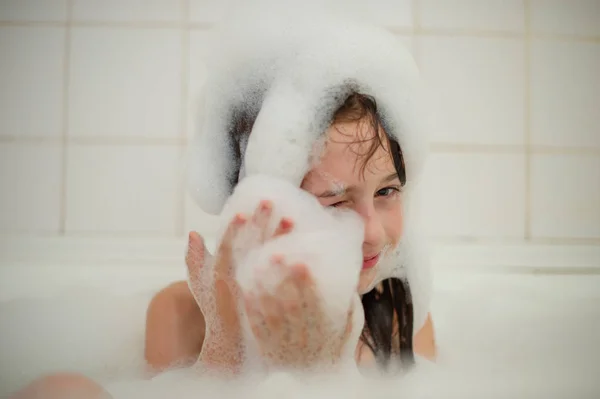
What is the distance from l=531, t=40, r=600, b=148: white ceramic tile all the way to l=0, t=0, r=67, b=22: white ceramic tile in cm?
110

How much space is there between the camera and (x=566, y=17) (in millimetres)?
1133

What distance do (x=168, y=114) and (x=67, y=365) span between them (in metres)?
0.55

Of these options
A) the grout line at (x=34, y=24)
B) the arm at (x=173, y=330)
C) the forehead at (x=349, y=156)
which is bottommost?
the arm at (x=173, y=330)

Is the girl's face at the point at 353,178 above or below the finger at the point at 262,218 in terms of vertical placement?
above

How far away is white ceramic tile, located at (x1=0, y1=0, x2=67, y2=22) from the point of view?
3.47 feet

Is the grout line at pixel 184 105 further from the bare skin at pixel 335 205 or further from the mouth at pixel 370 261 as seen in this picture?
the mouth at pixel 370 261

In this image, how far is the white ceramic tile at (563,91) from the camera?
1.14m

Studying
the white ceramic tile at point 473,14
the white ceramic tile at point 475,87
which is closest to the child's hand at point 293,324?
the white ceramic tile at point 475,87

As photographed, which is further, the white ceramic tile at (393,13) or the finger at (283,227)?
the white ceramic tile at (393,13)

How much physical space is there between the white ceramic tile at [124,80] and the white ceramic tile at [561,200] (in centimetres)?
87

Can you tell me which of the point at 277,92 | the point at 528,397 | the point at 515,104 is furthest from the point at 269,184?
the point at 515,104

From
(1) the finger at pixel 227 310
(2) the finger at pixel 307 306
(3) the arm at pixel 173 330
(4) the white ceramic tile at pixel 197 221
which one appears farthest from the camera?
(4) the white ceramic tile at pixel 197 221

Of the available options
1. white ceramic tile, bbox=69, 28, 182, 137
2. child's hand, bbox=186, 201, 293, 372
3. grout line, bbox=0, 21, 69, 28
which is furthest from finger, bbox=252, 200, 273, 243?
grout line, bbox=0, 21, 69, 28

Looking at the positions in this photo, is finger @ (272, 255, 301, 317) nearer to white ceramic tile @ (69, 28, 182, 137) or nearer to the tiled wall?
the tiled wall
